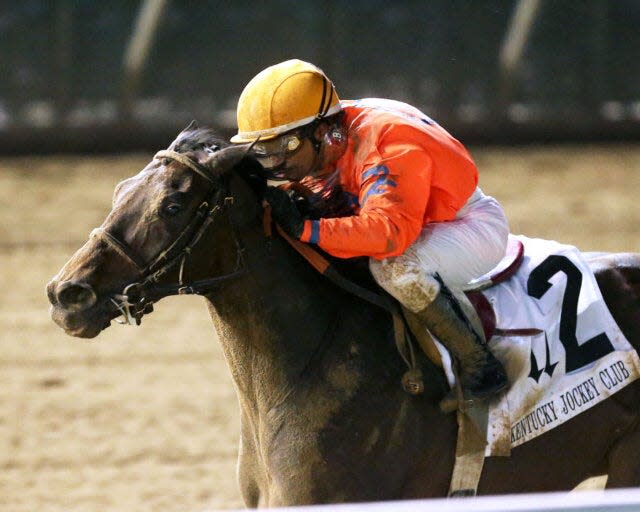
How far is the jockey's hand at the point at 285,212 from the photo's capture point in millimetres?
3783

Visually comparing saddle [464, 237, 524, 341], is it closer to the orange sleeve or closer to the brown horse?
the brown horse

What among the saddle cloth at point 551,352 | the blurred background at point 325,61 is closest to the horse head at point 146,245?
the saddle cloth at point 551,352

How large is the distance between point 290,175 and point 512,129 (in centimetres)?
1142

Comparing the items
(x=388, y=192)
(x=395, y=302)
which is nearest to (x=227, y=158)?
(x=388, y=192)

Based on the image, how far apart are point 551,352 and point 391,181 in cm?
86

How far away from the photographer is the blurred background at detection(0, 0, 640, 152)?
1449 cm

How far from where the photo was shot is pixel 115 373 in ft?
25.1

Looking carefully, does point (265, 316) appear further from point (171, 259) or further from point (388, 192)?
point (388, 192)

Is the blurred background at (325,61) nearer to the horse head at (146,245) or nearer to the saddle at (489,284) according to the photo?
the saddle at (489,284)

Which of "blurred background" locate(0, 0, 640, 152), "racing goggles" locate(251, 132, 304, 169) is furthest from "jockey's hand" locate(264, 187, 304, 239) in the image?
"blurred background" locate(0, 0, 640, 152)

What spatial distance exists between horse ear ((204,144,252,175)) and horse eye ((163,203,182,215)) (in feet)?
0.58

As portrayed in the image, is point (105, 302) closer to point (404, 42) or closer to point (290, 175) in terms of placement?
point (290, 175)

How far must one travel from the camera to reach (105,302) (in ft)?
11.9

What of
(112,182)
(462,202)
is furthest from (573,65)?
(462,202)
